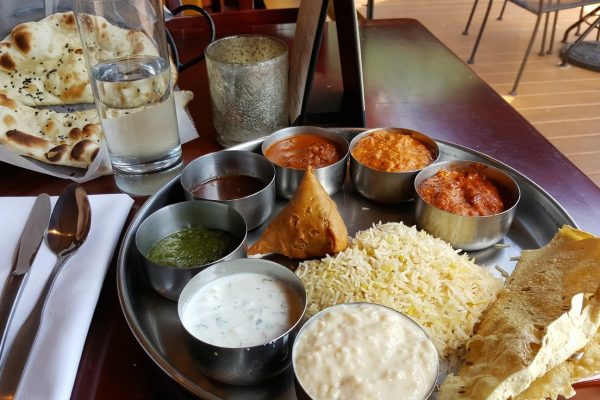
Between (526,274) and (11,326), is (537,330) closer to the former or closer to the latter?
(526,274)

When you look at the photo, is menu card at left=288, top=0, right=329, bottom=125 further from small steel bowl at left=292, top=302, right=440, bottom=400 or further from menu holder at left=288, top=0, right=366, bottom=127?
small steel bowl at left=292, top=302, right=440, bottom=400

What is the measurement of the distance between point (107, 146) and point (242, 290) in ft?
1.98

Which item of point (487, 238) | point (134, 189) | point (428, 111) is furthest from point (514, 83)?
point (134, 189)

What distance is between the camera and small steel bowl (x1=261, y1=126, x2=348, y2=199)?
1306 mm

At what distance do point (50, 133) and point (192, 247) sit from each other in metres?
0.61

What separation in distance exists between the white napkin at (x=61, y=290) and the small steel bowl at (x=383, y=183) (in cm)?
57

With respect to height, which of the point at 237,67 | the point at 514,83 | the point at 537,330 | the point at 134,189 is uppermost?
the point at 237,67

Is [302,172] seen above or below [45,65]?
below

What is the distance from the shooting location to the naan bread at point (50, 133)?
1.31 metres

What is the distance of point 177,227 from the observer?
45.8 inches

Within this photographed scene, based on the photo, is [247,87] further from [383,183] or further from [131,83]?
[383,183]

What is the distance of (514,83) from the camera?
3.85 meters

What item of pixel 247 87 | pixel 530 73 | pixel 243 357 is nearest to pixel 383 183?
pixel 247 87

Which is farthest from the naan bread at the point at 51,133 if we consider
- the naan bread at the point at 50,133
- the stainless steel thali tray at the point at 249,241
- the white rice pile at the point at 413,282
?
the white rice pile at the point at 413,282
